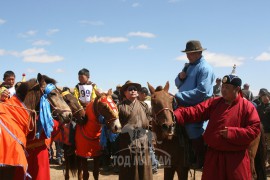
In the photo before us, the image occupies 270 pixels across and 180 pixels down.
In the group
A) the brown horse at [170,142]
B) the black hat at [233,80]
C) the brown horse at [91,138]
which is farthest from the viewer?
the brown horse at [91,138]

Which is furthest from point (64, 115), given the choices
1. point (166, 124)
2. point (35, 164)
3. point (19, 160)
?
point (166, 124)

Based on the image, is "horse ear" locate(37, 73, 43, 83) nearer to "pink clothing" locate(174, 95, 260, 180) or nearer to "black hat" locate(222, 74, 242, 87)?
"pink clothing" locate(174, 95, 260, 180)

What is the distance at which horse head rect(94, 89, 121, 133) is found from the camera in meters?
5.96

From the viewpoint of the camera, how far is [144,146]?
6020 millimetres

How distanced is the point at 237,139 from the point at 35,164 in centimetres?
283

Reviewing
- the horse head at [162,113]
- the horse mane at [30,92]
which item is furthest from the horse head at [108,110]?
the horse mane at [30,92]

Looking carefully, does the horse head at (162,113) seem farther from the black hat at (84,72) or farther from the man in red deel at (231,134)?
the black hat at (84,72)

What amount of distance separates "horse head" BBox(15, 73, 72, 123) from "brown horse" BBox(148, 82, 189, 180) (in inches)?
53.6

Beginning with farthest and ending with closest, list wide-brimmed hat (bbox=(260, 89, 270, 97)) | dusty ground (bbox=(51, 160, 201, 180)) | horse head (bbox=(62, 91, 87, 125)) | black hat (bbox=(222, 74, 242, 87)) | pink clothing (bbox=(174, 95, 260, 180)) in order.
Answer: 1. wide-brimmed hat (bbox=(260, 89, 270, 97))
2. dusty ground (bbox=(51, 160, 201, 180))
3. horse head (bbox=(62, 91, 87, 125))
4. black hat (bbox=(222, 74, 242, 87))
5. pink clothing (bbox=(174, 95, 260, 180))

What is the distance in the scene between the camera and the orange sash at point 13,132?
3.87 metres

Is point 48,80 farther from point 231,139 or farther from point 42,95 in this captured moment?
point 231,139

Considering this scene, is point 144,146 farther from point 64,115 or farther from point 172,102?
point 64,115

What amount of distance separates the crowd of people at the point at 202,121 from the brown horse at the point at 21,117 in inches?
17.4

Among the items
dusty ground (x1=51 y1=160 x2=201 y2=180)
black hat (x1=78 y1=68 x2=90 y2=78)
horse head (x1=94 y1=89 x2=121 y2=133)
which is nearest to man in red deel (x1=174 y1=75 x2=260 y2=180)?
horse head (x1=94 y1=89 x2=121 y2=133)
